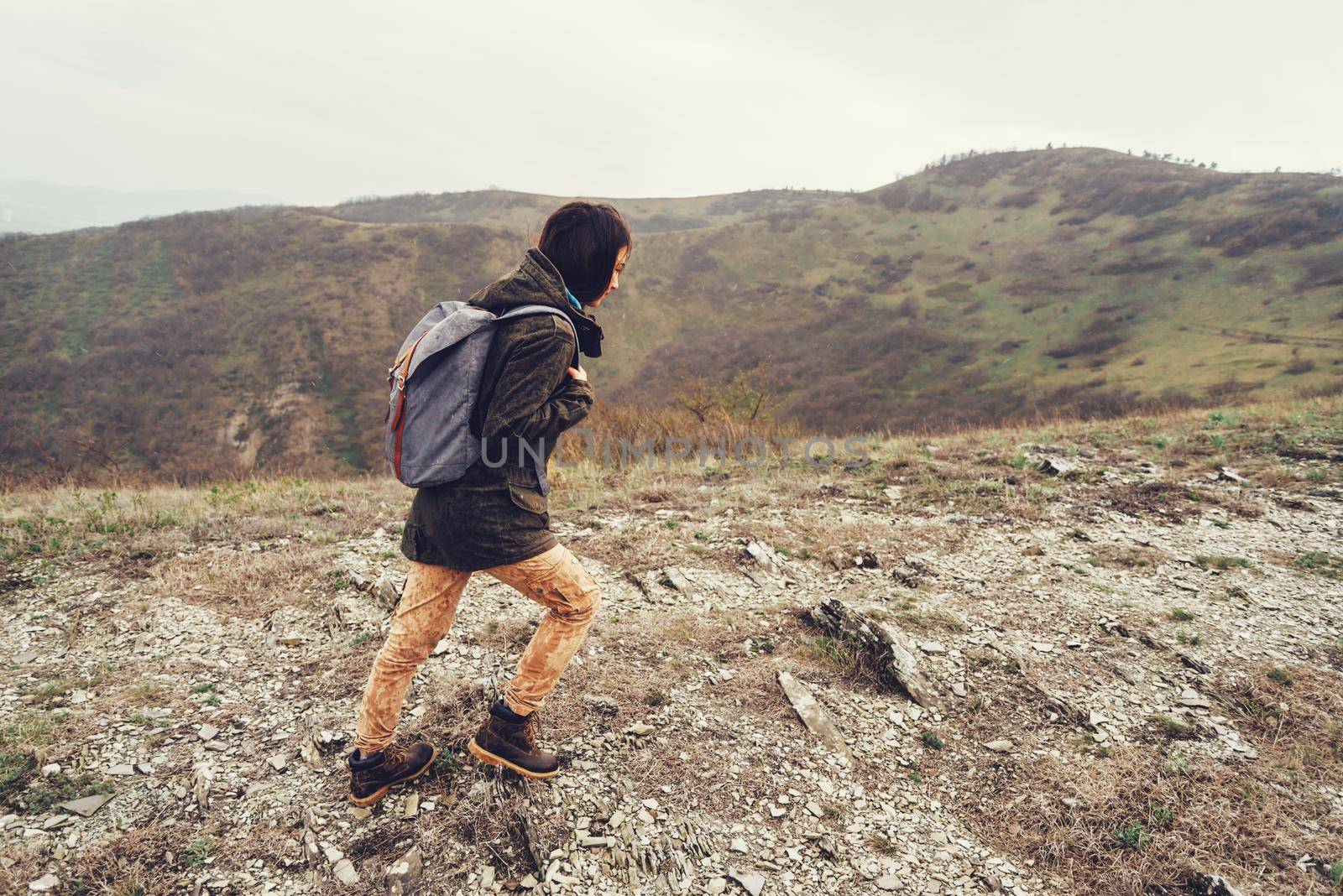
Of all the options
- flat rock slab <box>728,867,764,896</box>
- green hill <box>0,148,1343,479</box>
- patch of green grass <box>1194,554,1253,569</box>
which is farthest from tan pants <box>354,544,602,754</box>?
green hill <box>0,148,1343,479</box>

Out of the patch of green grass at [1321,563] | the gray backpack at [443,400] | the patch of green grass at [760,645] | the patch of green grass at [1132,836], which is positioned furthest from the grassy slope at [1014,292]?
the gray backpack at [443,400]

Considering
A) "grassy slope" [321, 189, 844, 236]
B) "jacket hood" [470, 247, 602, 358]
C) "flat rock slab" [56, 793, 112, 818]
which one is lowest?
"flat rock slab" [56, 793, 112, 818]

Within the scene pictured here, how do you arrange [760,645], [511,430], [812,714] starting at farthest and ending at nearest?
[760,645]
[812,714]
[511,430]

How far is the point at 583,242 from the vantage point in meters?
2.26

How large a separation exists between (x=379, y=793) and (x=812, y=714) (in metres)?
2.25

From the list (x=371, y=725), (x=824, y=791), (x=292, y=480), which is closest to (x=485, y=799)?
(x=371, y=725)

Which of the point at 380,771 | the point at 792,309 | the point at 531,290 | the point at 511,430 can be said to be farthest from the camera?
the point at 792,309

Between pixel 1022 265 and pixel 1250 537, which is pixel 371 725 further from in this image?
pixel 1022 265

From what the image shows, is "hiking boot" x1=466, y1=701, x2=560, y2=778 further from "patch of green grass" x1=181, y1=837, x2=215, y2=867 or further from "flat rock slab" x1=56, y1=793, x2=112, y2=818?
"flat rock slab" x1=56, y1=793, x2=112, y2=818

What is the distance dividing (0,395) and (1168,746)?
5678 cm

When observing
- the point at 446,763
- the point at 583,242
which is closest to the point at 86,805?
the point at 446,763

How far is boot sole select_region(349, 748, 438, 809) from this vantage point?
98.7 inches

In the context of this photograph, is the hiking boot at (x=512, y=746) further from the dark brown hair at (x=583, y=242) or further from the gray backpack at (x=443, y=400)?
the dark brown hair at (x=583, y=242)

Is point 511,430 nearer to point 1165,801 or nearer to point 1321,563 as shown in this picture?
point 1165,801
